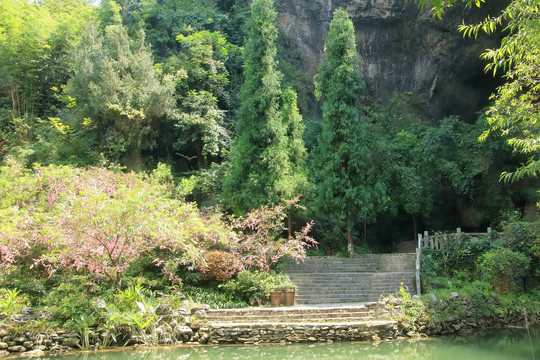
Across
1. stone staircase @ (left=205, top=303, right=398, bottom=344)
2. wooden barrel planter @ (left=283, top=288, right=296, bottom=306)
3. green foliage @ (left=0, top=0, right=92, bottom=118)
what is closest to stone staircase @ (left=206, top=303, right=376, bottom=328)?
stone staircase @ (left=205, top=303, right=398, bottom=344)

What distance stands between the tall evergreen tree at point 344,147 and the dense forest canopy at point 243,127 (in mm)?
62

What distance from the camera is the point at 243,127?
62.2 ft

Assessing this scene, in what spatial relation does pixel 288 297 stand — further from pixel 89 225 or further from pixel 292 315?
pixel 89 225

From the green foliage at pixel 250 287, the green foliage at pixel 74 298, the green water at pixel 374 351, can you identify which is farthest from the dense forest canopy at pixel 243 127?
the green water at pixel 374 351

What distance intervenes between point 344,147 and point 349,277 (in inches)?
218

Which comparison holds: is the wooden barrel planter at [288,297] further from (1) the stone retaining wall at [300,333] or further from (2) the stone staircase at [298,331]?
(1) the stone retaining wall at [300,333]

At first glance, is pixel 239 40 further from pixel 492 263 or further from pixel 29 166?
pixel 492 263

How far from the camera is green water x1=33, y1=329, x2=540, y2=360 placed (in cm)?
892

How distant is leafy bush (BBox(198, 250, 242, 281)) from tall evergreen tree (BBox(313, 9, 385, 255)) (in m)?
5.79

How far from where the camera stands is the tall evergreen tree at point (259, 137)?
58.0 feet

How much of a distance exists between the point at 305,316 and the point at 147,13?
2435 cm

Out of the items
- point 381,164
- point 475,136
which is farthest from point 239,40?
point 475,136

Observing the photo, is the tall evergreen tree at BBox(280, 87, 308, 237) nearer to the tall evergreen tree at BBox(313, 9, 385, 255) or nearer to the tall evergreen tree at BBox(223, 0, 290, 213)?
the tall evergreen tree at BBox(313, 9, 385, 255)

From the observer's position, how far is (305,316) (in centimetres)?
1173
